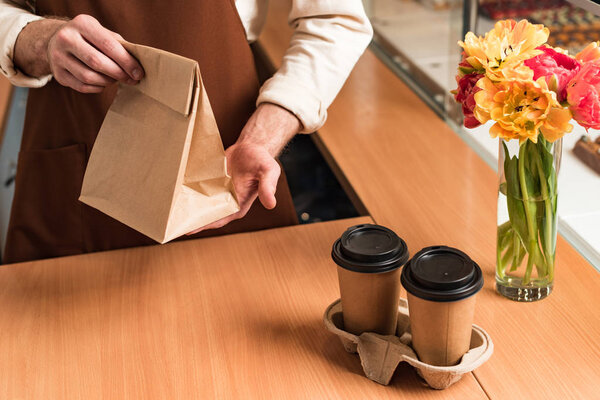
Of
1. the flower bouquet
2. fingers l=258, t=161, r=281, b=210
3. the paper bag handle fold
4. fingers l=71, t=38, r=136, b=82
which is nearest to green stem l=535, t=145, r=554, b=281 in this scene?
the flower bouquet

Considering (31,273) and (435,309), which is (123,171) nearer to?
(31,273)

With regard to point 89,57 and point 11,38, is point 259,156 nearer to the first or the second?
point 89,57

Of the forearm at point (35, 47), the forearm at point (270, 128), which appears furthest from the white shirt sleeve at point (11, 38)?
the forearm at point (270, 128)

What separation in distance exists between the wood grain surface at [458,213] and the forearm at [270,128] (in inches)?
9.4

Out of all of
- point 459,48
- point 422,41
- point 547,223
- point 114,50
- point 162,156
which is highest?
point 114,50

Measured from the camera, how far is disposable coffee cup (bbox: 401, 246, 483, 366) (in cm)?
83

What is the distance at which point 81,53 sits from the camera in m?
1.00

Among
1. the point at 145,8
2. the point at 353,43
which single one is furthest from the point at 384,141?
the point at 145,8

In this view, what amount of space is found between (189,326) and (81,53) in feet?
1.36

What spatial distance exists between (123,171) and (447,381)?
1.67 feet

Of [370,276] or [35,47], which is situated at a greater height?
[35,47]

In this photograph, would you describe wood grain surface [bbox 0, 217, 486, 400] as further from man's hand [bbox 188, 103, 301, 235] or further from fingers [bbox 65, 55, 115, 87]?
fingers [bbox 65, 55, 115, 87]

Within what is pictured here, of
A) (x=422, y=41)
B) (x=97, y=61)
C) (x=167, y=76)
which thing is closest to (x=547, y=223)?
(x=167, y=76)

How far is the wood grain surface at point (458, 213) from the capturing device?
940mm
